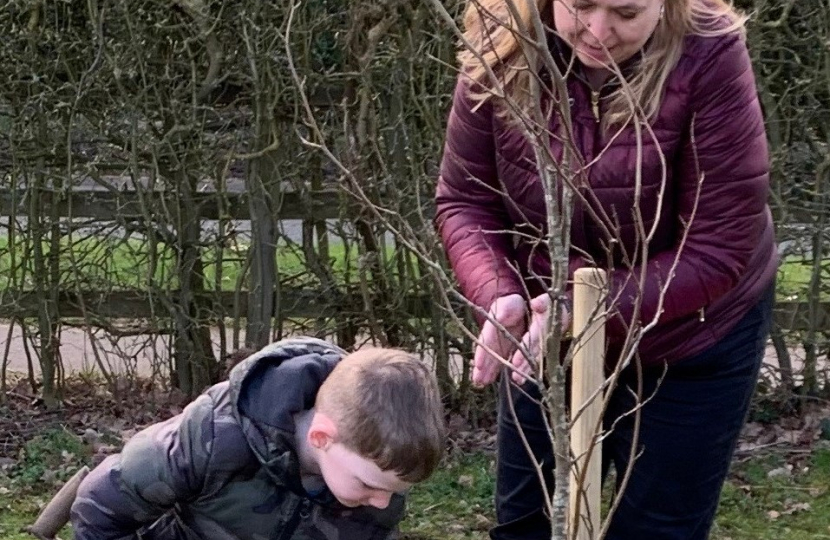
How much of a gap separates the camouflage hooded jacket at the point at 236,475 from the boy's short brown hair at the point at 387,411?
95 mm

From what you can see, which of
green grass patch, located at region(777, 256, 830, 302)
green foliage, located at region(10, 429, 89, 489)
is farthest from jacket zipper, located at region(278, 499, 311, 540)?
green grass patch, located at region(777, 256, 830, 302)

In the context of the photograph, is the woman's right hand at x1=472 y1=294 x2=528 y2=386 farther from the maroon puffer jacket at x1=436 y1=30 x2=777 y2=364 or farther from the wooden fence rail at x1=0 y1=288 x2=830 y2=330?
the wooden fence rail at x1=0 y1=288 x2=830 y2=330

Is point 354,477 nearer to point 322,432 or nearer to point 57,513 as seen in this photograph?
point 322,432

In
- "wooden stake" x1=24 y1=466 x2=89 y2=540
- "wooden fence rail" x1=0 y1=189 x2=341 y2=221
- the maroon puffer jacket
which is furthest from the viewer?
"wooden fence rail" x1=0 y1=189 x2=341 y2=221

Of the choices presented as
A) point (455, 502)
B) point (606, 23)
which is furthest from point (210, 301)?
point (606, 23)

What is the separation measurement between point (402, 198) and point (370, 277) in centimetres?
45

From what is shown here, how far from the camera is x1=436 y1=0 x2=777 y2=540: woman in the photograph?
2311 mm

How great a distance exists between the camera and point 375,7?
15.4 feet

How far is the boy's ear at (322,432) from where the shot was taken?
2.26 m

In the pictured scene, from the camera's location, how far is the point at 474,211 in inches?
A: 102

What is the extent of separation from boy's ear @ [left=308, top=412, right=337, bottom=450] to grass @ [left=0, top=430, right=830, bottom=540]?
222 centimetres

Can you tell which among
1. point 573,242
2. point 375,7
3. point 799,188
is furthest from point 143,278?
point 573,242

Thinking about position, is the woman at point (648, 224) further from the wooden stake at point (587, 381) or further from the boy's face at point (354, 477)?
the boy's face at point (354, 477)

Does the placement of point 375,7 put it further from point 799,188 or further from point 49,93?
point 799,188
